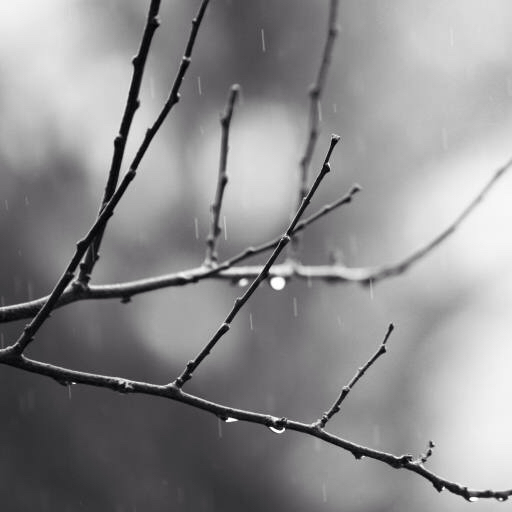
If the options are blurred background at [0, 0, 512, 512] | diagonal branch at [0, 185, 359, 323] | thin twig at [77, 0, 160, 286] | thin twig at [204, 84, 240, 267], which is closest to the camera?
thin twig at [77, 0, 160, 286]

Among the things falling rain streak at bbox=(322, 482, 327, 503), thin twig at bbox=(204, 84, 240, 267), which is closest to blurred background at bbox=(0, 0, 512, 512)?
falling rain streak at bbox=(322, 482, 327, 503)

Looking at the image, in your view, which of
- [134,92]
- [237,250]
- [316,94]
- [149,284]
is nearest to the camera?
[134,92]

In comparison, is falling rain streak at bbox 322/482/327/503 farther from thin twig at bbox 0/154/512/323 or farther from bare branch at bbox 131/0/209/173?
bare branch at bbox 131/0/209/173

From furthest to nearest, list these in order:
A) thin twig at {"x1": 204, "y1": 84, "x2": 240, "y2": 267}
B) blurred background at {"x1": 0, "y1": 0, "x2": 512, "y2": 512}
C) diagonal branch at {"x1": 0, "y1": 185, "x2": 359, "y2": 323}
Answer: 1. blurred background at {"x1": 0, "y1": 0, "x2": 512, "y2": 512}
2. thin twig at {"x1": 204, "y1": 84, "x2": 240, "y2": 267}
3. diagonal branch at {"x1": 0, "y1": 185, "x2": 359, "y2": 323}

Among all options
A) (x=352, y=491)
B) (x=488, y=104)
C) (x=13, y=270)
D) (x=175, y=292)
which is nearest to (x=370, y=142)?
(x=488, y=104)

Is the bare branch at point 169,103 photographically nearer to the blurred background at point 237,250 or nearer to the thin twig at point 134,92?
the thin twig at point 134,92

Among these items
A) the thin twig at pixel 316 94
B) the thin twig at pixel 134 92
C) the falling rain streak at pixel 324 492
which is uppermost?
the falling rain streak at pixel 324 492

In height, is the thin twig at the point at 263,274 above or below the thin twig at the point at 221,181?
below

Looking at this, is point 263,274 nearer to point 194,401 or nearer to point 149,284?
point 194,401

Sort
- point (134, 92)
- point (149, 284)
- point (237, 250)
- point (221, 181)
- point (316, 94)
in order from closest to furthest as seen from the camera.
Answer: point (134, 92)
point (149, 284)
point (221, 181)
point (316, 94)
point (237, 250)

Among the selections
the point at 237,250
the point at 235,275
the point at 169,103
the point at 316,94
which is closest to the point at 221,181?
the point at 235,275

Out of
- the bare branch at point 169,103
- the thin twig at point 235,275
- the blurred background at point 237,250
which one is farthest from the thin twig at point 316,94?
the blurred background at point 237,250
